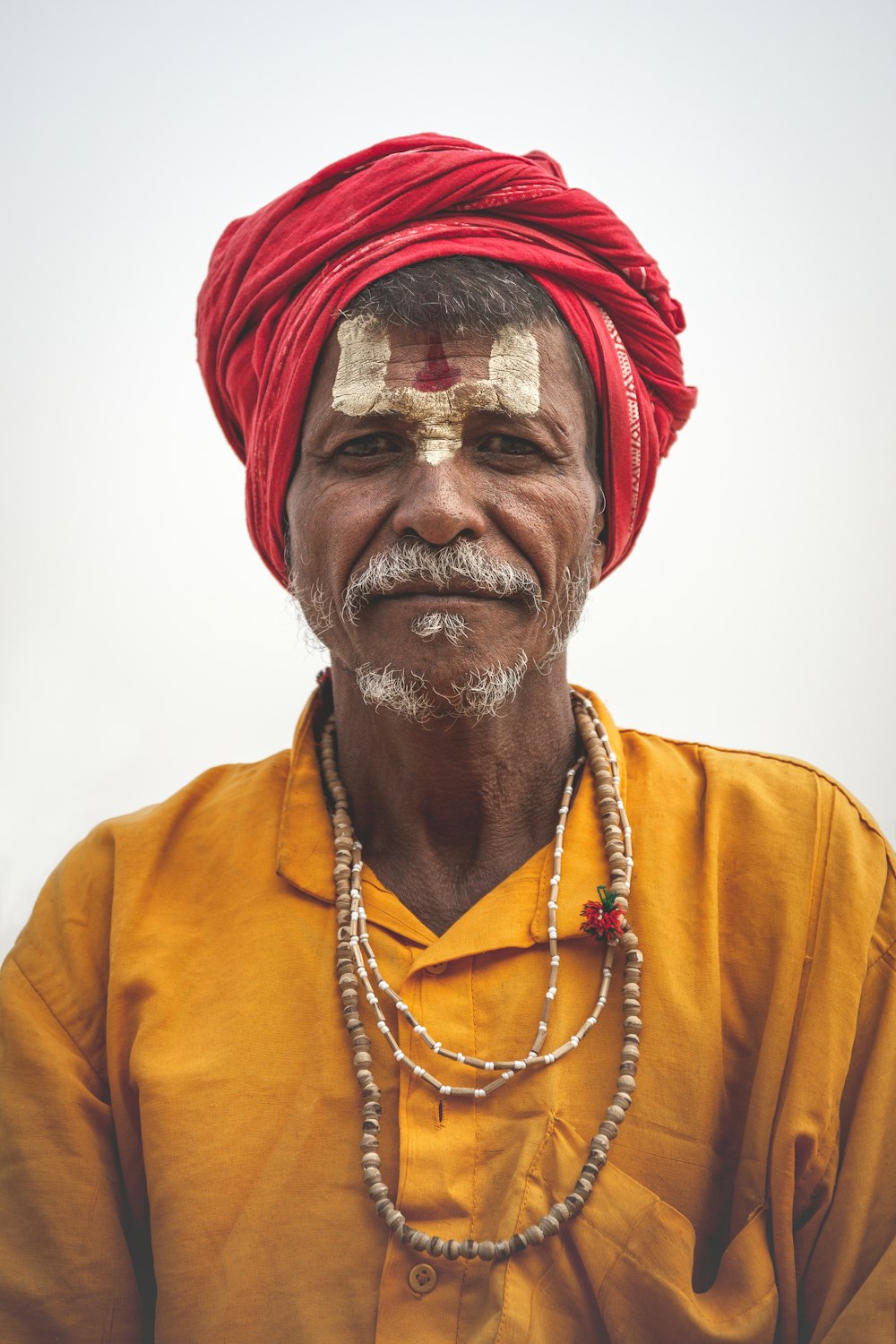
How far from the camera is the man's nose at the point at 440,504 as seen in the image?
80.4 inches

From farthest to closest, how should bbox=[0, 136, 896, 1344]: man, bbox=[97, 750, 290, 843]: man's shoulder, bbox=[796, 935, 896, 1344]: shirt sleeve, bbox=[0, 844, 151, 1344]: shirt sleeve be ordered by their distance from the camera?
bbox=[97, 750, 290, 843]: man's shoulder < bbox=[0, 844, 151, 1344]: shirt sleeve < bbox=[0, 136, 896, 1344]: man < bbox=[796, 935, 896, 1344]: shirt sleeve

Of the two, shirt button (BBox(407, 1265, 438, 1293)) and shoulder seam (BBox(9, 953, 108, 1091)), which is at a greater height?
shoulder seam (BBox(9, 953, 108, 1091))

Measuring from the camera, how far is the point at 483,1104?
194 centimetres

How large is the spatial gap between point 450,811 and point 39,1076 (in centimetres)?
96

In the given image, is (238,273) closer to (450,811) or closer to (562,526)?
(562,526)

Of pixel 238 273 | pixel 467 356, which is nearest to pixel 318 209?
pixel 238 273

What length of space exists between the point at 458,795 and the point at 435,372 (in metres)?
0.86

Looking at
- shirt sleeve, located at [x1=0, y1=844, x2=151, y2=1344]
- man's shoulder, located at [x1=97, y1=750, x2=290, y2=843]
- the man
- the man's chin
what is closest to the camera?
the man

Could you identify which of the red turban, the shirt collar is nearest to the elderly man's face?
the red turban

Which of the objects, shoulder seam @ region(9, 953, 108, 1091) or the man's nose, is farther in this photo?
shoulder seam @ region(9, 953, 108, 1091)

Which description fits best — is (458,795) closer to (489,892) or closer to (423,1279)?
(489,892)

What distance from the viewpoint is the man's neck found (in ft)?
7.42

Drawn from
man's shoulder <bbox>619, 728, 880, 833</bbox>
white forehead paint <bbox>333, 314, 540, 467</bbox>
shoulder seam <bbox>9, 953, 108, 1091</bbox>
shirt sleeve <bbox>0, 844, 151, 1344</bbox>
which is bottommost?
shirt sleeve <bbox>0, 844, 151, 1344</bbox>

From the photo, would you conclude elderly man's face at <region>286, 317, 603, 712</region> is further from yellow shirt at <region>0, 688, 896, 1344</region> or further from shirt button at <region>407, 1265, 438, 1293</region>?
shirt button at <region>407, 1265, 438, 1293</region>
